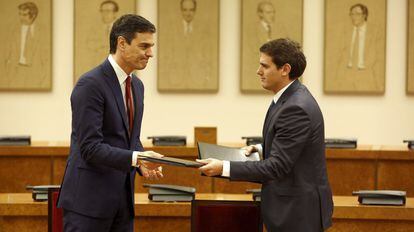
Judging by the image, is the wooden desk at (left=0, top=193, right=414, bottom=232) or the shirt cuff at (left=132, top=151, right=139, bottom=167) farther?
the wooden desk at (left=0, top=193, right=414, bottom=232)

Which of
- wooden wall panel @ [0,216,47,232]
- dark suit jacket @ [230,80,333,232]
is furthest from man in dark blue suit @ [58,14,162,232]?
wooden wall panel @ [0,216,47,232]

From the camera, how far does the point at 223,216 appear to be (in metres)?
4.05

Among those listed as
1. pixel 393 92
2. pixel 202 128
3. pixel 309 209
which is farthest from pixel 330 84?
pixel 309 209

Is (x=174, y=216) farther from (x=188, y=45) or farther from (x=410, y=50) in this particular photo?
(x=410, y=50)

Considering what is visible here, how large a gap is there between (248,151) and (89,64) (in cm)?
401

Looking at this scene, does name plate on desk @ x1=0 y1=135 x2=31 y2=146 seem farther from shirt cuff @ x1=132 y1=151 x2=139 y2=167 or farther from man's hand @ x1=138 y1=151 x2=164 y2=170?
shirt cuff @ x1=132 y1=151 x2=139 y2=167

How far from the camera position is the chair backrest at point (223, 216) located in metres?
4.01

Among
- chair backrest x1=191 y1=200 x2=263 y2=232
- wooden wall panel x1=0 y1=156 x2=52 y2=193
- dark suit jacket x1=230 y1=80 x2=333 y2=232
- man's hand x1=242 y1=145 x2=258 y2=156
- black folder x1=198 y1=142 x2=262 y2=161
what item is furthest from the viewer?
wooden wall panel x1=0 y1=156 x2=52 y2=193

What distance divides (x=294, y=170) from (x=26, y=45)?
4874 millimetres

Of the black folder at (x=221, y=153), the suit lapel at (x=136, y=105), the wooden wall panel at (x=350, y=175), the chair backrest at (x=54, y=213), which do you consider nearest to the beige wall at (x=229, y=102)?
the wooden wall panel at (x=350, y=175)

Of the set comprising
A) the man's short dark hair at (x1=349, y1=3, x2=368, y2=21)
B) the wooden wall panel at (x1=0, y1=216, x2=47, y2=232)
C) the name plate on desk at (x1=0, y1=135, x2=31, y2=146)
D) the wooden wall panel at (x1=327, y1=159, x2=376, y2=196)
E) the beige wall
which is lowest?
the wooden wall panel at (x1=0, y1=216, x2=47, y2=232)

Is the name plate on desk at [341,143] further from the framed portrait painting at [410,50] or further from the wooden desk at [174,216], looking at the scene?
the wooden desk at [174,216]

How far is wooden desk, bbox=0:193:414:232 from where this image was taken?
14.4 ft

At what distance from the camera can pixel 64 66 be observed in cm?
786
